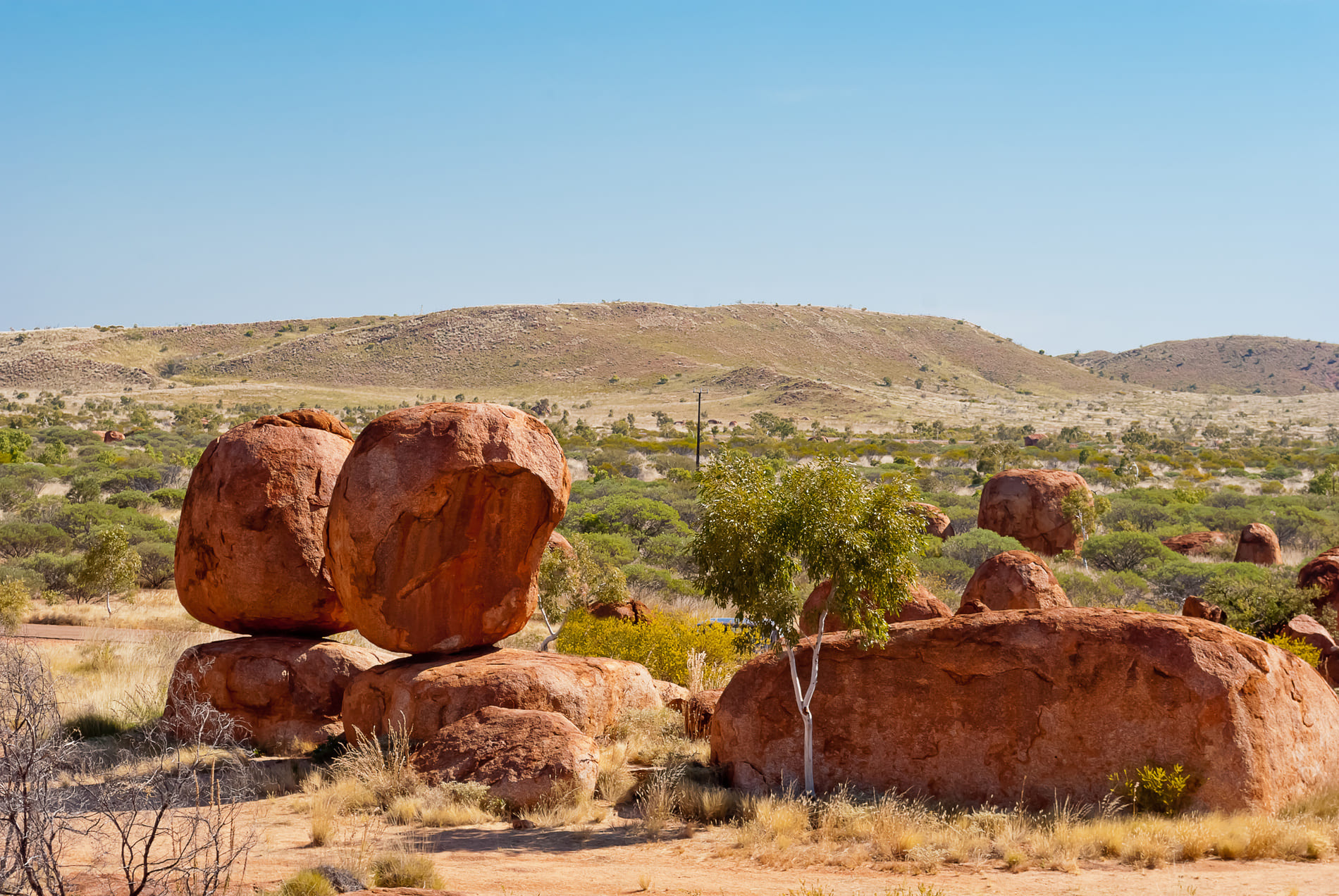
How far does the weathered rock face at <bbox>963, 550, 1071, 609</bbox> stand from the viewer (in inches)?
688

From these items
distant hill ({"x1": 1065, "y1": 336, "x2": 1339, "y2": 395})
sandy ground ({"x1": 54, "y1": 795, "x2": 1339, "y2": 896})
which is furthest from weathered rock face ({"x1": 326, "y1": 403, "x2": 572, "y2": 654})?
distant hill ({"x1": 1065, "y1": 336, "x2": 1339, "y2": 395})

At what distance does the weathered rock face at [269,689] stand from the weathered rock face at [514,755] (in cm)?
290

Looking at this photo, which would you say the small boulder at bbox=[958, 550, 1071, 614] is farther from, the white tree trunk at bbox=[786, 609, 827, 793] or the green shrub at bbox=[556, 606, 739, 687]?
the white tree trunk at bbox=[786, 609, 827, 793]

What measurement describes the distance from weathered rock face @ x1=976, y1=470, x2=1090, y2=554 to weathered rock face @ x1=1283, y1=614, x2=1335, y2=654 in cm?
1189

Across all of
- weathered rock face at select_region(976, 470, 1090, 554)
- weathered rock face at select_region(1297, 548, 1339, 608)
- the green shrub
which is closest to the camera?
the green shrub

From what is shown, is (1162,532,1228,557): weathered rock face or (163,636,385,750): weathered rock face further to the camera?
(1162,532,1228,557): weathered rock face

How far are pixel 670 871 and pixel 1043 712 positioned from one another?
452cm

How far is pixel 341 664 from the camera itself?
49.0 feet

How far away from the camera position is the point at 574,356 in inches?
4235

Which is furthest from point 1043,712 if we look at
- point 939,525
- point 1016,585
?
point 939,525

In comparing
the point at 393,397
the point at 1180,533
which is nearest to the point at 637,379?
the point at 393,397

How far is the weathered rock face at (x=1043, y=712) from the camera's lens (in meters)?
10.9

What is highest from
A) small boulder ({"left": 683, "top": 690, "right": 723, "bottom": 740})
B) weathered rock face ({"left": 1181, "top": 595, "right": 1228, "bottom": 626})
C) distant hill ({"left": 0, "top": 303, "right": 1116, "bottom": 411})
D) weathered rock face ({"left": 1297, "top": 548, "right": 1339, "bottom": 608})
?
distant hill ({"left": 0, "top": 303, "right": 1116, "bottom": 411})

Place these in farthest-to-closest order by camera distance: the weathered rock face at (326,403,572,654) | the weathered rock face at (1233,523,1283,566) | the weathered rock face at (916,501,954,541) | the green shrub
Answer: the weathered rock face at (916,501,954,541) < the weathered rock face at (1233,523,1283,566) < the green shrub < the weathered rock face at (326,403,572,654)
